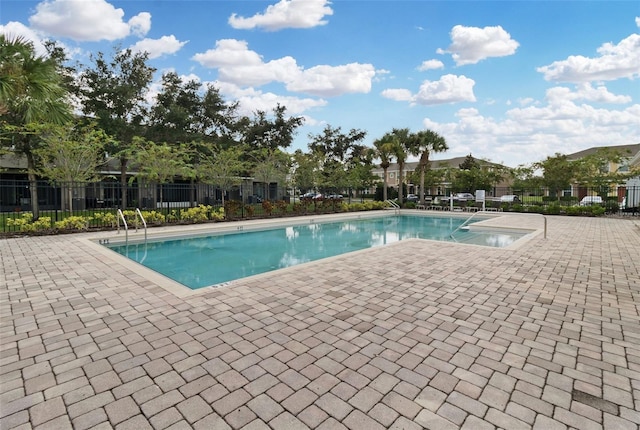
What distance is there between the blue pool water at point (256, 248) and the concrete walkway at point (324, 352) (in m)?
2.10

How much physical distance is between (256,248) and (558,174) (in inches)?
840

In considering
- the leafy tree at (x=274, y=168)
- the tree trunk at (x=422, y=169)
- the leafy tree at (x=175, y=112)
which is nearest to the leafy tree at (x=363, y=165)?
the tree trunk at (x=422, y=169)

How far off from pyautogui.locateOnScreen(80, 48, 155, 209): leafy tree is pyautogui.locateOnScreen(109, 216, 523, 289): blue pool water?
947 cm

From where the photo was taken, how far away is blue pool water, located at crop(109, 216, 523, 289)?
7.27 m

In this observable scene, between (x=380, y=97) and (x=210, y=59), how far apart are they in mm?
9912

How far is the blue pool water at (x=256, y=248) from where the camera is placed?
7.27 m

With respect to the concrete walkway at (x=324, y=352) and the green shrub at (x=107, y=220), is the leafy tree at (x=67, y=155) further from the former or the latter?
the concrete walkway at (x=324, y=352)

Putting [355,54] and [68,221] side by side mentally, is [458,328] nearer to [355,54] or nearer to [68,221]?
[68,221]

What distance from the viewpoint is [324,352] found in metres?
2.85

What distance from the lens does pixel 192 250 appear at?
31.1 feet

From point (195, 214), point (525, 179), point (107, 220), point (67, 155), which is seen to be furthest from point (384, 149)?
point (67, 155)

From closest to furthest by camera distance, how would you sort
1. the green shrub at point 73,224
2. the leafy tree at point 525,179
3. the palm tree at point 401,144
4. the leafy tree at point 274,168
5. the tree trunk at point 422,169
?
the green shrub at point 73,224 → the leafy tree at point 274,168 → the leafy tree at point 525,179 → the palm tree at point 401,144 → the tree trunk at point 422,169

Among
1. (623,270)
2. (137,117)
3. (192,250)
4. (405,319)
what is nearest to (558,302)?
(405,319)

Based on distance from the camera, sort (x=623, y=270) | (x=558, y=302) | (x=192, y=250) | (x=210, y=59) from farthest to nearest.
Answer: (x=210, y=59), (x=192, y=250), (x=623, y=270), (x=558, y=302)
